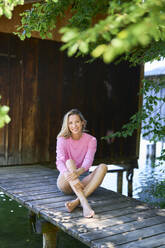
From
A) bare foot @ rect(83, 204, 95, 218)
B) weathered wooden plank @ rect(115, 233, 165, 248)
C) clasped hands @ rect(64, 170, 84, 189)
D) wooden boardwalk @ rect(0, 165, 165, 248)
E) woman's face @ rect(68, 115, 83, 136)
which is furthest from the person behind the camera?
woman's face @ rect(68, 115, 83, 136)

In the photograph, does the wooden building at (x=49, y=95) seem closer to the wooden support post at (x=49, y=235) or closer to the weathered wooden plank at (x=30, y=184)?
the weathered wooden plank at (x=30, y=184)

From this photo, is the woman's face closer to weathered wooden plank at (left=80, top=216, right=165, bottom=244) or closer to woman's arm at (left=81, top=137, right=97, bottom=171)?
woman's arm at (left=81, top=137, right=97, bottom=171)

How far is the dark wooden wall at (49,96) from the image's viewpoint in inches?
224

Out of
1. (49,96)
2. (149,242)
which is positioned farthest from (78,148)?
(49,96)

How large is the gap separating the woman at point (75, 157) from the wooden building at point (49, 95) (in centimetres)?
218

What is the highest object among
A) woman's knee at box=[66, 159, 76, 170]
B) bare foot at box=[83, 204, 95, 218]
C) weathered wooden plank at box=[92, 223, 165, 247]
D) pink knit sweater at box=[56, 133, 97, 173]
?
pink knit sweater at box=[56, 133, 97, 173]

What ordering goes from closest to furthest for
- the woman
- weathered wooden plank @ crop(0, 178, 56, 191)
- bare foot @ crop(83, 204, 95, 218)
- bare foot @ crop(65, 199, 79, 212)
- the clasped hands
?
bare foot @ crop(83, 204, 95, 218)
bare foot @ crop(65, 199, 79, 212)
the clasped hands
the woman
weathered wooden plank @ crop(0, 178, 56, 191)

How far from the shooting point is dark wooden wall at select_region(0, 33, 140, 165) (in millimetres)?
5688

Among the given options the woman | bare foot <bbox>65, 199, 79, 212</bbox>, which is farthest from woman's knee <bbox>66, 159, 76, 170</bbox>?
bare foot <bbox>65, 199, 79, 212</bbox>

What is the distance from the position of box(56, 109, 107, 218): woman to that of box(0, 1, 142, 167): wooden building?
2.18 meters

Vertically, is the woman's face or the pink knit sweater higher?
the woman's face

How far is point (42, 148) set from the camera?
605 cm

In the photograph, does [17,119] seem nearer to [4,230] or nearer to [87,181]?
[4,230]

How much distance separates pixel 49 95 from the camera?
6.06 meters
